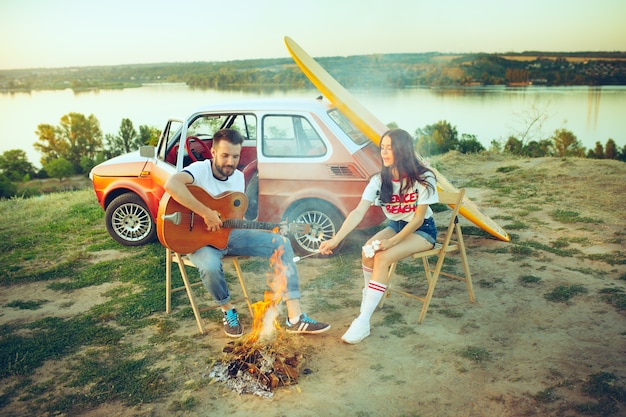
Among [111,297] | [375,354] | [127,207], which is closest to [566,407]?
[375,354]

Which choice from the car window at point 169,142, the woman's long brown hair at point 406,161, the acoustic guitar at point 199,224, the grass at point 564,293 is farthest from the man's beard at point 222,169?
the grass at point 564,293

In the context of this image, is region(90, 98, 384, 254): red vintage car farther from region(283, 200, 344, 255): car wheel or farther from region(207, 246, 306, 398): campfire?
region(207, 246, 306, 398): campfire

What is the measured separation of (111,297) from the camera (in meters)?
5.38

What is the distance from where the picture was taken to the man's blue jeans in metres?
4.24

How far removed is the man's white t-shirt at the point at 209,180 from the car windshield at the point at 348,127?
2.13 meters

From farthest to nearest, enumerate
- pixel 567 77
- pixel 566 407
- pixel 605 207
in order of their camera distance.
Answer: pixel 567 77, pixel 605 207, pixel 566 407

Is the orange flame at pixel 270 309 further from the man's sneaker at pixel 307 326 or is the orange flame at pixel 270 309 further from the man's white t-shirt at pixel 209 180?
the man's white t-shirt at pixel 209 180

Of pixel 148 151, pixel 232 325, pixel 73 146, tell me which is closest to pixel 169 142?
pixel 148 151

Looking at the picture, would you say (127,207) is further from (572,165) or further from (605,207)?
(572,165)

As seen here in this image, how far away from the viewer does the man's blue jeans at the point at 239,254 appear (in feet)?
13.9

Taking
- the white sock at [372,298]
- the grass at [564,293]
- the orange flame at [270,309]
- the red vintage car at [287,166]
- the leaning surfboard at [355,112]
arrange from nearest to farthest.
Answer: the orange flame at [270,309], the white sock at [372,298], the grass at [564,293], the red vintage car at [287,166], the leaning surfboard at [355,112]

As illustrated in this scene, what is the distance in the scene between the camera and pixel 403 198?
173 inches

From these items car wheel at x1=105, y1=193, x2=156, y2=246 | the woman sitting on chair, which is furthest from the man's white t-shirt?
car wheel at x1=105, y1=193, x2=156, y2=246

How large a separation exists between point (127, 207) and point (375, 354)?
4844 millimetres
